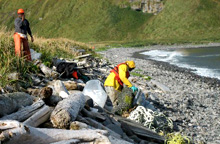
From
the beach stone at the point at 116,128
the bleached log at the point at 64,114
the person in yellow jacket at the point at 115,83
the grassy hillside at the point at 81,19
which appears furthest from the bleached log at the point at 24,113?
the grassy hillside at the point at 81,19

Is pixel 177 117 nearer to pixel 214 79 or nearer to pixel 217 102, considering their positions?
pixel 217 102

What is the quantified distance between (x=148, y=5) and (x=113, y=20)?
24.1 meters

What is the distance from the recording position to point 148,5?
5645 inches

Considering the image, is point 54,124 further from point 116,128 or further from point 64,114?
point 116,128

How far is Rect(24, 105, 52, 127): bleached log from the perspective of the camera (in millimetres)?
4079

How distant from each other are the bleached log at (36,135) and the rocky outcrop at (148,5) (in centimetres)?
14151

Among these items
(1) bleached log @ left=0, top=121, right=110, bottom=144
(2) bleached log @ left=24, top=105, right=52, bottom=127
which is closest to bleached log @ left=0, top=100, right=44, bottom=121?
(2) bleached log @ left=24, top=105, right=52, bottom=127

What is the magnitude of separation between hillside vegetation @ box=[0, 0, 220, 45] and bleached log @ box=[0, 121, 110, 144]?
333ft

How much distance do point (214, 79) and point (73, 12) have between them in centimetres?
13597

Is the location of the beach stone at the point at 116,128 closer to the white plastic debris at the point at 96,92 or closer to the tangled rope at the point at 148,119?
the tangled rope at the point at 148,119

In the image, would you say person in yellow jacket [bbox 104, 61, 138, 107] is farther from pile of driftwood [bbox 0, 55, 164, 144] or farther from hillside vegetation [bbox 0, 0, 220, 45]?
hillside vegetation [bbox 0, 0, 220, 45]

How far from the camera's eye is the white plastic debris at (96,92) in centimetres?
766

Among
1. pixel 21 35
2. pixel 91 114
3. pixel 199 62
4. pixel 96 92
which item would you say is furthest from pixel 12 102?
pixel 199 62

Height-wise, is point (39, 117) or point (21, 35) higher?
point (21, 35)
